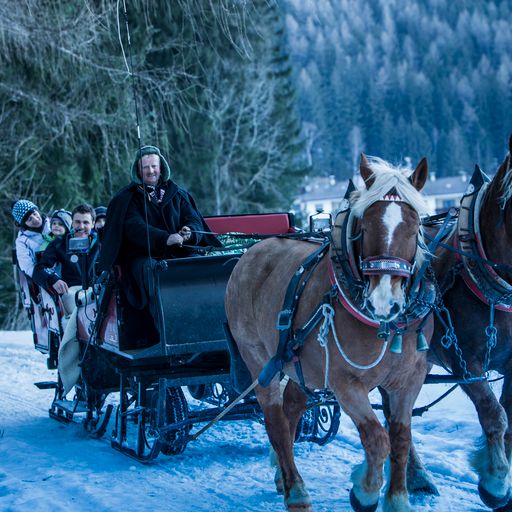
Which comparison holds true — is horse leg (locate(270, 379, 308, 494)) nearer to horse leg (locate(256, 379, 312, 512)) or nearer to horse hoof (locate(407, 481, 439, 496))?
horse leg (locate(256, 379, 312, 512))

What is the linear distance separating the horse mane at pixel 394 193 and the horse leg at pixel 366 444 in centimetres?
72

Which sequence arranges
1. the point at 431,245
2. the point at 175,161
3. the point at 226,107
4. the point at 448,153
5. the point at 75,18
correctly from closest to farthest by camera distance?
the point at 431,245, the point at 75,18, the point at 175,161, the point at 226,107, the point at 448,153

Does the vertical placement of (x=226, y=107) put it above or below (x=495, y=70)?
below

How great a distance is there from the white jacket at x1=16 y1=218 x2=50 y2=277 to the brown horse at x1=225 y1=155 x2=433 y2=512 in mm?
3749

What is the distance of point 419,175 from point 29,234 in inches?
209

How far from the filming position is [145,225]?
5.93m

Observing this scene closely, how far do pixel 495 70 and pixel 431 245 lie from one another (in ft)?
121

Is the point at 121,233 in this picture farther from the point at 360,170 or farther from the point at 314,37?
the point at 314,37

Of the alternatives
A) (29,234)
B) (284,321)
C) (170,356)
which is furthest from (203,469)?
(29,234)

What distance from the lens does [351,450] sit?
6.14m

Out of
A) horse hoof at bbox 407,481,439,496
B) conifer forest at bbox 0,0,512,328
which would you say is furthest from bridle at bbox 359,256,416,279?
horse hoof at bbox 407,481,439,496

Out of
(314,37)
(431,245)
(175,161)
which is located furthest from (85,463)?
(314,37)

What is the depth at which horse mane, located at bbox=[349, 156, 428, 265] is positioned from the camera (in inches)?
145

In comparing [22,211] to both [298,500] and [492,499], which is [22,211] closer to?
[298,500]
